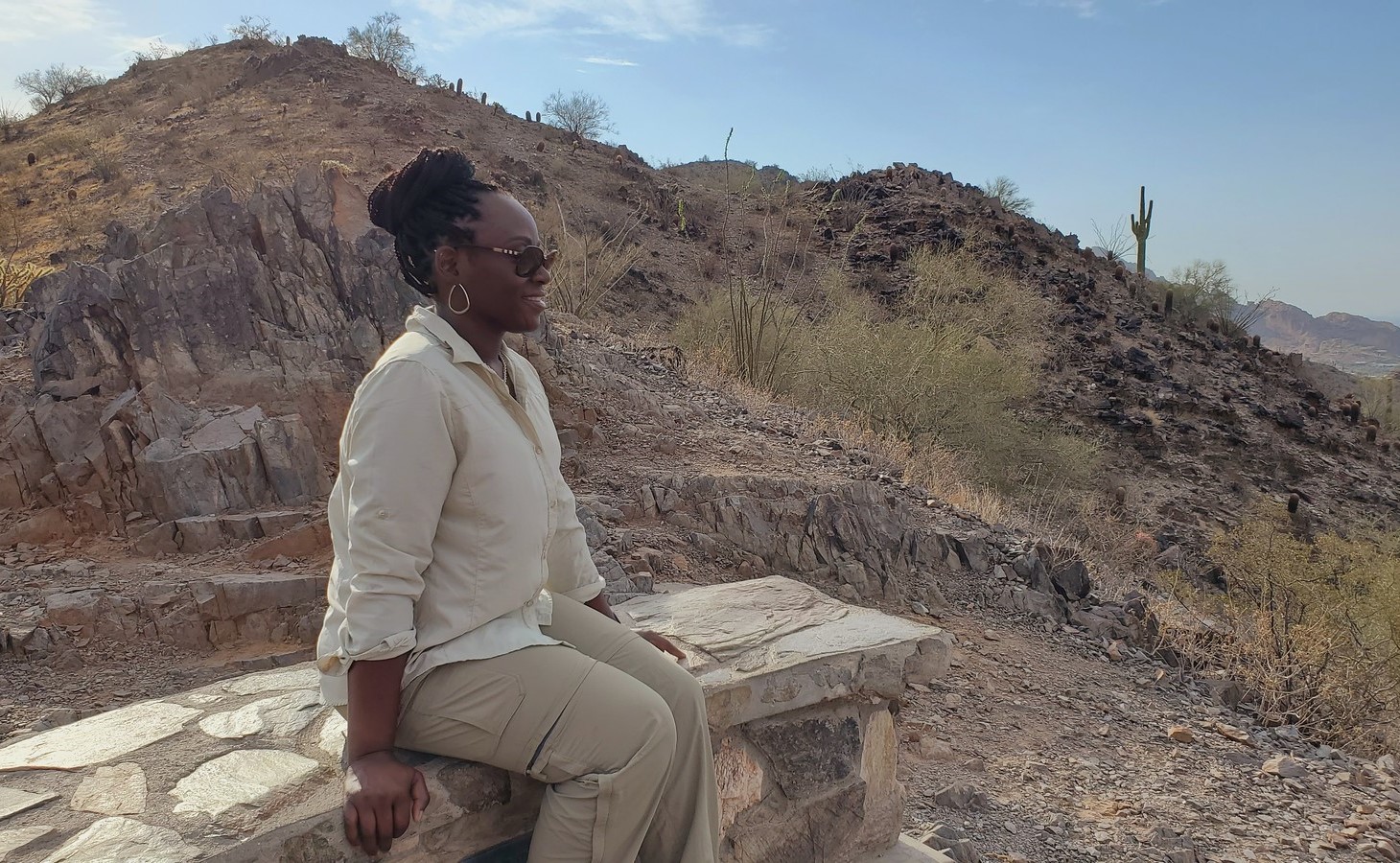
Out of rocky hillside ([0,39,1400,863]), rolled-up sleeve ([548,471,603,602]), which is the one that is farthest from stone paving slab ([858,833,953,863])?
rolled-up sleeve ([548,471,603,602])

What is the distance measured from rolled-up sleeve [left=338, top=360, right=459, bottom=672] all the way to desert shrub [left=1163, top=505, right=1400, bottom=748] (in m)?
4.96

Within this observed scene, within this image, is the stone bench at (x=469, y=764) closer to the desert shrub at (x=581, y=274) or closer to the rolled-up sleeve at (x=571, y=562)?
the rolled-up sleeve at (x=571, y=562)

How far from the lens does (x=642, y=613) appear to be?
272cm

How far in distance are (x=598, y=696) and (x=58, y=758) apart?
1123mm

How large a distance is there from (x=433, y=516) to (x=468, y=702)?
33 cm

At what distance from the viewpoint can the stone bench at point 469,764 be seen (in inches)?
57.9

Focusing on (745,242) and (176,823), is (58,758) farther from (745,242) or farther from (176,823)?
(745,242)

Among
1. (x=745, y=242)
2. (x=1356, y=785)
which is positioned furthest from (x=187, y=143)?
(x=1356, y=785)

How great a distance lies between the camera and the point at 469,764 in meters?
1.62

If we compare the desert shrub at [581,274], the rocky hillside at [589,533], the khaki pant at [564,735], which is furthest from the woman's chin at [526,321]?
the desert shrub at [581,274]

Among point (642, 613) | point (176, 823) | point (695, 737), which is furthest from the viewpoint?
point (642, 613)

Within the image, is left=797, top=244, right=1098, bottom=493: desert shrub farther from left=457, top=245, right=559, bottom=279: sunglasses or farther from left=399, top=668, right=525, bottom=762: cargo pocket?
left=399, top=668, right=525, bottom=762: cargo pocket

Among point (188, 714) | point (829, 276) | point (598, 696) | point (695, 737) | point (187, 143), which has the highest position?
point (187, 143)

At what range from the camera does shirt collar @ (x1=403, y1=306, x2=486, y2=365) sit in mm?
1564
